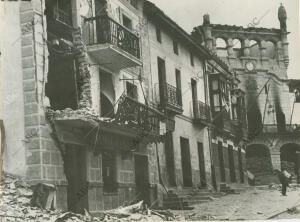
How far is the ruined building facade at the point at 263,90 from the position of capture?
46.5 feet

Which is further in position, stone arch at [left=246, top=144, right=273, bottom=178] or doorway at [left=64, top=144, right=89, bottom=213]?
stone arch at [left=246, top=144, right=273, bottom=178]

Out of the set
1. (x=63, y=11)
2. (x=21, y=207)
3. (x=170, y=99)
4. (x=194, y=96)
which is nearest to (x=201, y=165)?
(x=194, y=96)

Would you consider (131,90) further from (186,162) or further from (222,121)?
(222,121)

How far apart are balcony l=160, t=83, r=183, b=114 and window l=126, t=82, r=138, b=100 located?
3.75 feet

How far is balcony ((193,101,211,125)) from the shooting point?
1712cm

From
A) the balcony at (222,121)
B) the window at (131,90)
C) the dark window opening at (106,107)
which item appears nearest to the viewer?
the dark window opening at (106,107)

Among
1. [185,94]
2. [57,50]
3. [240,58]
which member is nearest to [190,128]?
[185,94]

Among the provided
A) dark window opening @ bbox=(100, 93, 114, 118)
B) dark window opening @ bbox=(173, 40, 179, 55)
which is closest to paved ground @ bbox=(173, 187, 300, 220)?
dark window opening @ bbox=(100, 93, 114, 118)

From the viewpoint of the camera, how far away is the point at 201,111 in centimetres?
1756

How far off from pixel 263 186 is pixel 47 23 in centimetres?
899

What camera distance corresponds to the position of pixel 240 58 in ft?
57.0

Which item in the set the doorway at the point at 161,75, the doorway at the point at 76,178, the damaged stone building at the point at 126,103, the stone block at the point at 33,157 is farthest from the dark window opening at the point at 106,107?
the doorway at the point at 161,75

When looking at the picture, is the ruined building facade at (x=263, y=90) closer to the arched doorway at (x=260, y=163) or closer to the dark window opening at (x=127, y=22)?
the arched doorway at (x=260, y=163)

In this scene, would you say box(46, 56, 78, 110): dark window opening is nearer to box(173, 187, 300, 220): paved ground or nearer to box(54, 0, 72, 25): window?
box(54, 0, 72, 25): window
